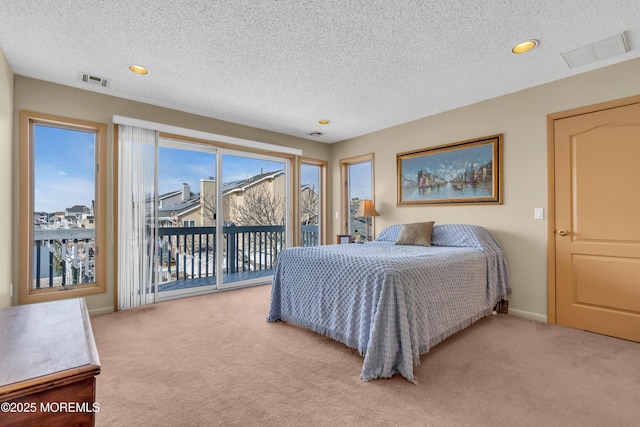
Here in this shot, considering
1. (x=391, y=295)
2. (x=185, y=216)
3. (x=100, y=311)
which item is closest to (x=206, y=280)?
(x=185, y=216)

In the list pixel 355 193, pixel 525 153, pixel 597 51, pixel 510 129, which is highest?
pixel 597 51

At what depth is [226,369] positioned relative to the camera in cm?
206

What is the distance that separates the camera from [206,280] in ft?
15.2

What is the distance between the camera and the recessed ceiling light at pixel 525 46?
232cm

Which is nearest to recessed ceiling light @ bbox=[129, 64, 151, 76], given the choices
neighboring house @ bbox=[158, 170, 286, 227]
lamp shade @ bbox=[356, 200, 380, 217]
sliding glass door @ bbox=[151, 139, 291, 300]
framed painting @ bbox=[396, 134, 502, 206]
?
sliding glass door @ bbox=[151, 139, 291, 300]

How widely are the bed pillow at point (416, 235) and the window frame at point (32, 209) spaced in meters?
3.34

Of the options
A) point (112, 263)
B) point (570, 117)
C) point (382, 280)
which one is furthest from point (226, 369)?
point (570, 117)

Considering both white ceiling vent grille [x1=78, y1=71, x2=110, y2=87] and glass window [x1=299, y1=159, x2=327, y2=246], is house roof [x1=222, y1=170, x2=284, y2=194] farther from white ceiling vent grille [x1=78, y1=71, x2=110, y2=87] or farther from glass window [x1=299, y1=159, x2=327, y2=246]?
white ceiling vent grille [x1=78, y1=71, x2=110, y2=87]

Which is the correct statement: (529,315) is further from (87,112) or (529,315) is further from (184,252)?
(87,112)

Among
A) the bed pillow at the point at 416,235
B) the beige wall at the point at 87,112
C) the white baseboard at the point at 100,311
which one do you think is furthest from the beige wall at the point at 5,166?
the bed pillow at the point at 416,235

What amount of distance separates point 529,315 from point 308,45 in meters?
3.35

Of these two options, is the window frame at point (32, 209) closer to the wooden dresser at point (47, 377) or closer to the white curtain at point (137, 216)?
the white curtain at point (137, 216)

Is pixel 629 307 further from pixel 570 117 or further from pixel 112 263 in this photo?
pixel 112 263

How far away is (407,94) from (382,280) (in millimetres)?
2232
